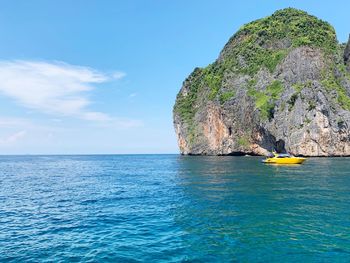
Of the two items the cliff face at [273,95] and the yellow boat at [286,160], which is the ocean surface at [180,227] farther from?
the cliff face at [273,95]

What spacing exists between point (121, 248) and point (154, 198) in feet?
54.1

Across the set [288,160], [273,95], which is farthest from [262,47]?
[288,160]

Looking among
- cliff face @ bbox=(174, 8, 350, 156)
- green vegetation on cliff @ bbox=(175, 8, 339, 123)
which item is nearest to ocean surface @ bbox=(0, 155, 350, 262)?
cliff face @ bbox=(174, 8, 350, 156)

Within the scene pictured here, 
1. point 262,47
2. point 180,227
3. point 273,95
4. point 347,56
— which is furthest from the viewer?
point 262,47

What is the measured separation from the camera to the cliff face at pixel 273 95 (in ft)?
360

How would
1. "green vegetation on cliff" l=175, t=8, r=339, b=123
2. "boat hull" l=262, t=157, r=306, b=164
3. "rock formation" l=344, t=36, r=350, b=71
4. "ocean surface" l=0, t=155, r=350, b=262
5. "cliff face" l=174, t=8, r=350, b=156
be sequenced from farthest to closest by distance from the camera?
"green vegetation on cliff" l=175, t=8, r=339, b=123 < "rock formation" l=344, t=36, r=350, b=71 < "cliff face" l=174, t=8, r=350, b=156 < "boat hull" l=262, t=157, r=306, b=164 < "ocean surface" l=0, t=155, r=350, b=262

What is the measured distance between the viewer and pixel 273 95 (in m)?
128

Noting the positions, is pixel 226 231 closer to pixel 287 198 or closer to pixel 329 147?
pixel 287 198

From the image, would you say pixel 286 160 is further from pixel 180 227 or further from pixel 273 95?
pixel 180 227

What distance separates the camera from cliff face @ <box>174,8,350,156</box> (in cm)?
10969

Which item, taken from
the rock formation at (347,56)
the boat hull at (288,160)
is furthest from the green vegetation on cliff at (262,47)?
the boat hull at (288,160)

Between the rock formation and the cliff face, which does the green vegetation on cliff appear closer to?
the cliff face

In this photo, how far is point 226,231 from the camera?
19.8 metres

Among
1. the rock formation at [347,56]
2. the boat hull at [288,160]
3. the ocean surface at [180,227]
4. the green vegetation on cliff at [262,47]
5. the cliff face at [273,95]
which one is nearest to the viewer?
the ocean surface at [180,227]
